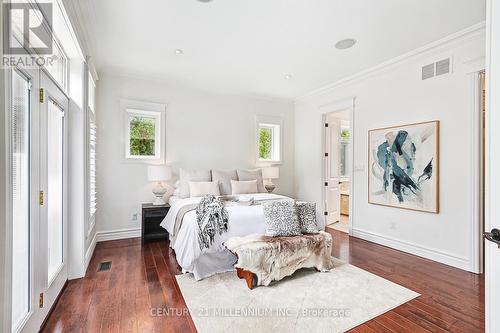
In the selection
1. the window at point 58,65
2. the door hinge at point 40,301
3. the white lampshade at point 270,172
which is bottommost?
the door hinge at point 40,301

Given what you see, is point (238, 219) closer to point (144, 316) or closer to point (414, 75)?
point (144, 316)

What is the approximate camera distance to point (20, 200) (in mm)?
1581

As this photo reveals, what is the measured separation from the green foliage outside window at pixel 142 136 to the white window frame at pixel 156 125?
65mm

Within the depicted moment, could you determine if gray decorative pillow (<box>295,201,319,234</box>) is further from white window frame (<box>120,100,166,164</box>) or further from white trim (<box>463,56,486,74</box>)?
white window frame (<box>120,100,166,164</box>)

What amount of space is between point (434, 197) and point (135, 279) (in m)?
3.81

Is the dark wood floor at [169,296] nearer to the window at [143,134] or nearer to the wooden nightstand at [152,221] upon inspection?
the wooden nightstand at [152,221]

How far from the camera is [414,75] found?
3500 mm

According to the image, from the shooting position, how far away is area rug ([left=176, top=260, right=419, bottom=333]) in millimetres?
1934

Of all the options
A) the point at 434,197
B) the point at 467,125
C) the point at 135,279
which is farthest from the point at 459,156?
the point at 135,279
